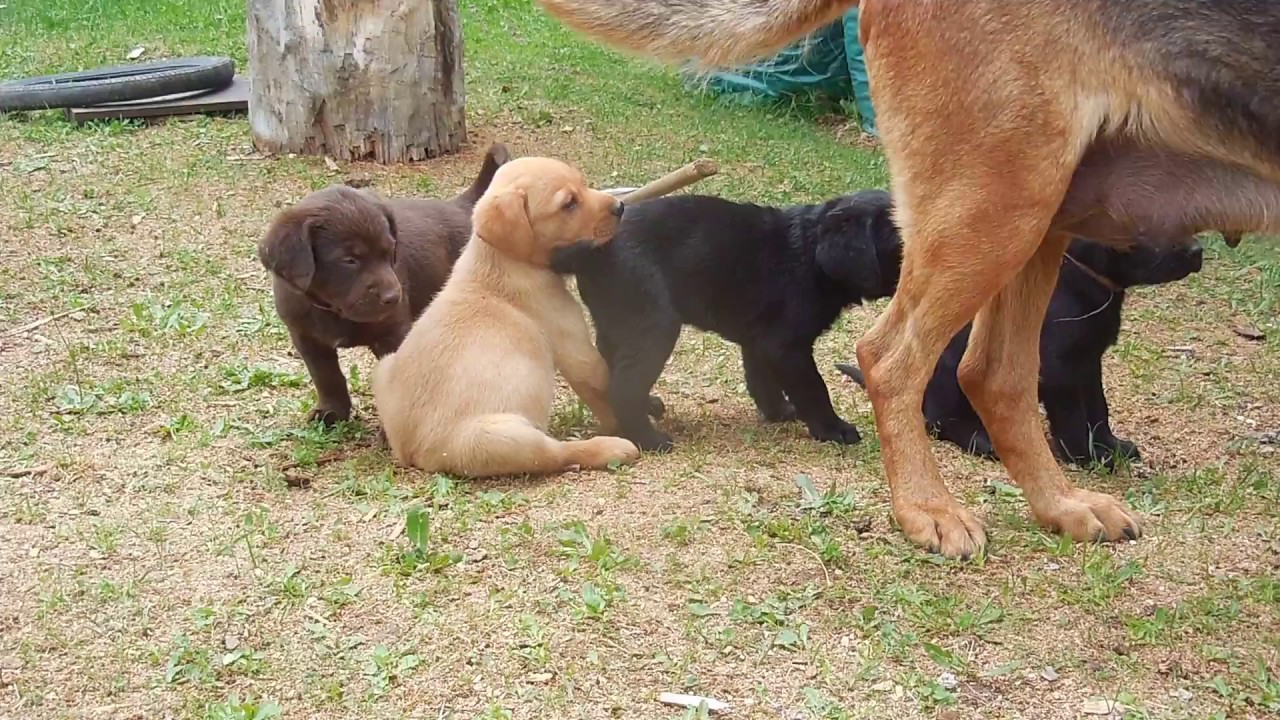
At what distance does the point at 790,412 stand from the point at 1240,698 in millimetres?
2439

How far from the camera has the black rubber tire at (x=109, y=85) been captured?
9.49 m

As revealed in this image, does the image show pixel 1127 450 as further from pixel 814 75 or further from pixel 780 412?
pixel 814 75

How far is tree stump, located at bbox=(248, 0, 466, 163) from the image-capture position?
834 centimetres

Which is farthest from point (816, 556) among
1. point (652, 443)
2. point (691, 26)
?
point (691, 26)

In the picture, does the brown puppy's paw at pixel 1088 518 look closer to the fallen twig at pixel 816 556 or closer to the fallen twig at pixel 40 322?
the fallen twig at pixel 816 556

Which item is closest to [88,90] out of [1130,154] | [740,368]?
[740,368]

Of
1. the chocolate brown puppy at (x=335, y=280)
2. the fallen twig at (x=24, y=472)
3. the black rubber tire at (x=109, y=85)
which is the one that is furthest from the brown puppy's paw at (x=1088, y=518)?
the black rubber tire at (x=109, y=85)

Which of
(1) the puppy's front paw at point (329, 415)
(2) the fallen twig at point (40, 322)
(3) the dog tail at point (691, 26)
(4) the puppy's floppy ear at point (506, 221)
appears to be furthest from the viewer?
(2) the fallen twig at point (40, 322)

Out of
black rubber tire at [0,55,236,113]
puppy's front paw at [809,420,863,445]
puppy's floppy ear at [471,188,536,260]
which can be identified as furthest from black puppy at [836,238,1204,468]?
black rubber tire at [0,55,236,113]

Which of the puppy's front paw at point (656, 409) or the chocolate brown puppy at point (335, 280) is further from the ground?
the chocolate brown puppy at point (335, 280)

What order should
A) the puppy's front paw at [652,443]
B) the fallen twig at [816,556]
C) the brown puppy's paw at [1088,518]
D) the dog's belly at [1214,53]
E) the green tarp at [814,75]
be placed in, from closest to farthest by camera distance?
the dog's belly at [1214,53], the fallen twig at [816,556], the brown puppy's paw at [1088,518], the puppy's front paw at [652,443], the green tarp at [814,75]

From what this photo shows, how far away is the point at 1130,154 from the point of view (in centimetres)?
404

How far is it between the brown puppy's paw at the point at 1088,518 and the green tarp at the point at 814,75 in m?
6.43

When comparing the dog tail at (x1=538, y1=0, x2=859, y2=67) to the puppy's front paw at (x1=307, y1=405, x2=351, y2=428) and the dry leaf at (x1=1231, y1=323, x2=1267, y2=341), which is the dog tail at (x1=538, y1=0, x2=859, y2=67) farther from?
the dry leaf at (x1=1231, y1=323, x2=1267, y2=341)
